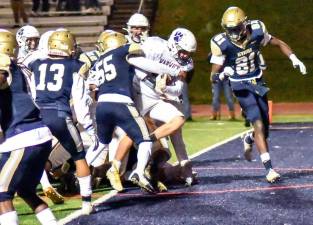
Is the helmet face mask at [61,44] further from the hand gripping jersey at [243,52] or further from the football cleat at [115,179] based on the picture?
the hand gripping jersey at [243,52]

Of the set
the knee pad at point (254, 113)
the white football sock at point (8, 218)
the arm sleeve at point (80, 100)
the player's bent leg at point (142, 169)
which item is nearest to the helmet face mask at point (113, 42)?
the arm sleeve at point (80, 100)

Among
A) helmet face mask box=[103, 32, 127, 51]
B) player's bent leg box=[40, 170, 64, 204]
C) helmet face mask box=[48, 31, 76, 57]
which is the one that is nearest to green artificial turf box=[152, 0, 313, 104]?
helmet face mask box=[103, 32, 127, 51]

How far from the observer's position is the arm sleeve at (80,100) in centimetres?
824

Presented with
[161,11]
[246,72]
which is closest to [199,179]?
[246,72]

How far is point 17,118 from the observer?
22.6 ft

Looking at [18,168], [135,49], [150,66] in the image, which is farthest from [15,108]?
[150,66]

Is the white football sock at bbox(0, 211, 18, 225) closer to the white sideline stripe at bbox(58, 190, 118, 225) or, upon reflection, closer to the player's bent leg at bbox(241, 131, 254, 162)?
the white sideline stripe at bbox(58, 190, 118, 225)

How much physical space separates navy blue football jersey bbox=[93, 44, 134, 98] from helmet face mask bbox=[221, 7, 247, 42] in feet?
4.75

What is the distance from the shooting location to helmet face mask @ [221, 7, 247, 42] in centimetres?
976

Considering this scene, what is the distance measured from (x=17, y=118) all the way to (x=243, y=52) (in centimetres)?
374

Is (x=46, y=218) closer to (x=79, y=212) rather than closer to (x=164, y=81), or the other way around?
(x=79, y=212)

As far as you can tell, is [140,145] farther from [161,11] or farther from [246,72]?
[161,11]

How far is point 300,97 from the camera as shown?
76.7ft

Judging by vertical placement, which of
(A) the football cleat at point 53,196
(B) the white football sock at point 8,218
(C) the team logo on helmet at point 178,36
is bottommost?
(A) the football cleat at point 53,196
